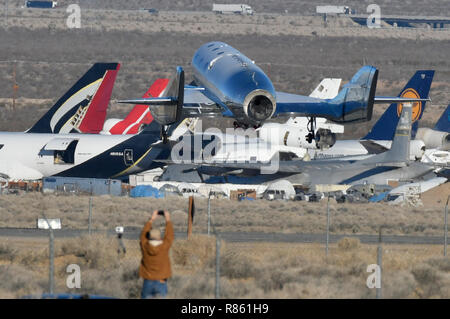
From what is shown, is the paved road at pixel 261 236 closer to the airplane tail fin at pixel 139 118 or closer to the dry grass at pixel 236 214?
the dry grass at pixel 236 214

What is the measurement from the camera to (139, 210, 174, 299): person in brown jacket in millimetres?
18484

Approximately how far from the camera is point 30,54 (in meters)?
150

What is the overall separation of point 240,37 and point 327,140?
13490 cm

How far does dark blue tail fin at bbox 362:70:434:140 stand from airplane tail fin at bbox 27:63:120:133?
19035 millimetres

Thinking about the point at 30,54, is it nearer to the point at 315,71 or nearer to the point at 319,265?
the point at 315,71

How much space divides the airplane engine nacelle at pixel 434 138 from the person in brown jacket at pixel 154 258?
197 ft

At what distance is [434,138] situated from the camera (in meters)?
80.2

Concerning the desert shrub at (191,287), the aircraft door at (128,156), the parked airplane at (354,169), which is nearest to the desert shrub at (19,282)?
the desert shrub at (191,287)

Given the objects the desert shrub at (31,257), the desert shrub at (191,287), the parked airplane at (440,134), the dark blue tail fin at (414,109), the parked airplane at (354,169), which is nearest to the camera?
the desert shrub at (191,287)

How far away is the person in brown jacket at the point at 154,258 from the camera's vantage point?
18484 mm

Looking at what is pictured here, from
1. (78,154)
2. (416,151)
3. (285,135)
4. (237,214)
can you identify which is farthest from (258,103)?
(285,135)

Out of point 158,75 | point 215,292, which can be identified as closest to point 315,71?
point 158,75

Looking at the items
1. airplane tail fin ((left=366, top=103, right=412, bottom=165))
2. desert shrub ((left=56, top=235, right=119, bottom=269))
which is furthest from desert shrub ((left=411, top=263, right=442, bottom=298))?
airplane tail fin ((left=366, top=103, right=412, bottom=165))

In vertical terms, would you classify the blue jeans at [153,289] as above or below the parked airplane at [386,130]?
below
